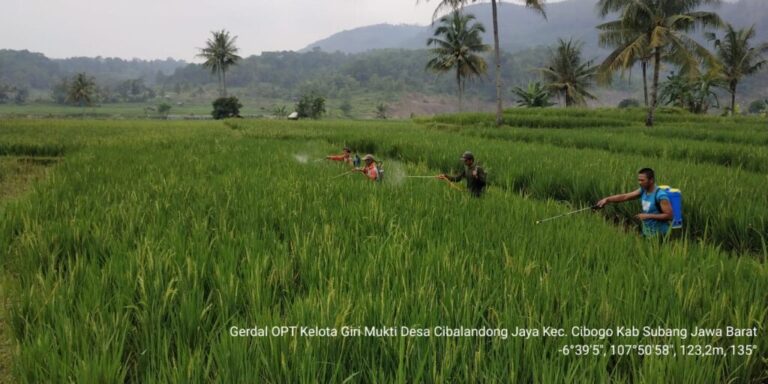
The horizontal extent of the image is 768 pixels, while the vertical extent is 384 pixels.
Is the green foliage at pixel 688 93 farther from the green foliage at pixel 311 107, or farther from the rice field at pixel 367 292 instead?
the green foliage at pixel 311 107

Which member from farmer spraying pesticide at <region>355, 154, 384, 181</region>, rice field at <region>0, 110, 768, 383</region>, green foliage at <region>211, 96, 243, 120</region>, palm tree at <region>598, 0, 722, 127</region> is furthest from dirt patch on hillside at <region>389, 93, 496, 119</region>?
rice field at <region>0, 110, 768, 383</region>

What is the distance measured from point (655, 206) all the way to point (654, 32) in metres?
18.4

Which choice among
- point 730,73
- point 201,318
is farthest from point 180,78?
point 201,318

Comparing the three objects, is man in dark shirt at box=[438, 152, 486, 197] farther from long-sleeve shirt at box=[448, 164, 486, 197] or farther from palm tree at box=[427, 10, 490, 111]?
palm tree at box=[427, 10, 490, 111]

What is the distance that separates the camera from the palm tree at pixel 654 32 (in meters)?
18.0

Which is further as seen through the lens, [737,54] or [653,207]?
[737,54]

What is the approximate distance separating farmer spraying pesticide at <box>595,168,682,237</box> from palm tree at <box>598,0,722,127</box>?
57.2 feet

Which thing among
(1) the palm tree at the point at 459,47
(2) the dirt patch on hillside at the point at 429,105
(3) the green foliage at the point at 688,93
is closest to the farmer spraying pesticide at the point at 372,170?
(1) the palm tree at the point at 459,47

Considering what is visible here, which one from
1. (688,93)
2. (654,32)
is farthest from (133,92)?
(654,32)

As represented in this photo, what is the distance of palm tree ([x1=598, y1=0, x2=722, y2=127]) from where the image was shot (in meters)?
18.0

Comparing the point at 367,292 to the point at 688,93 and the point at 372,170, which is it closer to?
the point at 372,170

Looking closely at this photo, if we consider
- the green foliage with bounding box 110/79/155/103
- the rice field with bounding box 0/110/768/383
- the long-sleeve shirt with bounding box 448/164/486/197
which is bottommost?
the rice field with bounding box 0/110/768/383

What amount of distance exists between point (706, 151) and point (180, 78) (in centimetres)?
20948

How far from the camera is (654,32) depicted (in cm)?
1778
